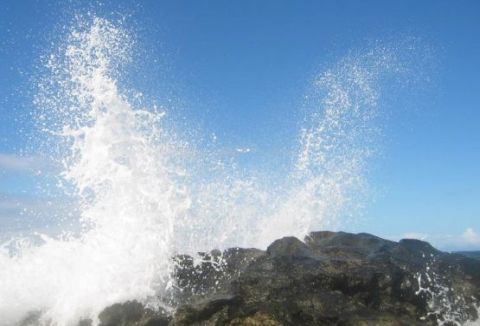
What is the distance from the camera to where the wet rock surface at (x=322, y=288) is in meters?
8.97

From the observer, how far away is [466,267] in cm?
1257

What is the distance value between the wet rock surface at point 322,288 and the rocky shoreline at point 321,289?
0.02 meters

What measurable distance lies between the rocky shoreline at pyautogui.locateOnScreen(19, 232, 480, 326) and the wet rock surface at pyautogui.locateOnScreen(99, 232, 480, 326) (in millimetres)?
21

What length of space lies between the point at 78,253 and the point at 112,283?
103 inches

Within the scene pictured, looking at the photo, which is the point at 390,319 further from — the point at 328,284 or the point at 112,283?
the point at 112,283

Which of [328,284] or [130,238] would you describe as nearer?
[328,284]

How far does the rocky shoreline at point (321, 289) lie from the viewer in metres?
8.98

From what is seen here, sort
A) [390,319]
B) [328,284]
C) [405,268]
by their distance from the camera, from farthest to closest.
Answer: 1. [405,268]
2. [328,284]
3. [390,319]

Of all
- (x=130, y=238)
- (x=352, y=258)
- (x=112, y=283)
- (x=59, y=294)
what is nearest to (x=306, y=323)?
(x=352, y=258)

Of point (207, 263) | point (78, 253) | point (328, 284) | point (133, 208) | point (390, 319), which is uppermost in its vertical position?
point (133, 208)

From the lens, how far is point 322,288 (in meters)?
10.0

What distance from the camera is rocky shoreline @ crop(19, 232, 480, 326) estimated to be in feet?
29.5

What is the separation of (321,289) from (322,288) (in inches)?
2.5

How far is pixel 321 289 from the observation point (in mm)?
9961
